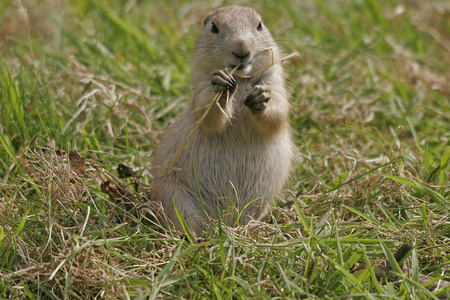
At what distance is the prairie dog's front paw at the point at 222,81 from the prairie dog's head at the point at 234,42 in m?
0.14

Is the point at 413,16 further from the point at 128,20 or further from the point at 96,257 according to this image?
the point at 96,257

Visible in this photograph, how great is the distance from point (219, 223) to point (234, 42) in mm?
1290

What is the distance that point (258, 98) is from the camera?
403 cm

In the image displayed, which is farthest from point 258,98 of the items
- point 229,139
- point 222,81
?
point 229,139

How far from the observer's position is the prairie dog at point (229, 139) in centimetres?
410

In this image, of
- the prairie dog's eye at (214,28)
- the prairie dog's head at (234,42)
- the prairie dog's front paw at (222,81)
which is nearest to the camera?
the prairie dog's front paw at (222,81)

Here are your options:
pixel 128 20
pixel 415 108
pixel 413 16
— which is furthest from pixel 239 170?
pixel 413 16

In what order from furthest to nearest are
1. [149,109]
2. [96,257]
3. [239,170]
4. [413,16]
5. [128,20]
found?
[413,16]
[128,20]
[149,109]
[239,170]
[96,257]

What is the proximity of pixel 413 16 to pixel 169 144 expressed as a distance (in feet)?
17.2

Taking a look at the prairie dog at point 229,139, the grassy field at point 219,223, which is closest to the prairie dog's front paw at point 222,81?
the prairie dog at point 229,139

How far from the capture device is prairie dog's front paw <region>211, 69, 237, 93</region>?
3861 millimetres

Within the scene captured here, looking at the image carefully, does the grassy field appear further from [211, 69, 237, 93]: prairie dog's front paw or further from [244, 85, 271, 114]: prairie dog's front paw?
[211, 69, 237, 93]: prairie dog's front paw

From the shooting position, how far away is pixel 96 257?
3430 millimetres

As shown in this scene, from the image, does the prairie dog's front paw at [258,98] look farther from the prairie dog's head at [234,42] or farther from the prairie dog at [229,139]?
the prairie dog's head at [234,42]
